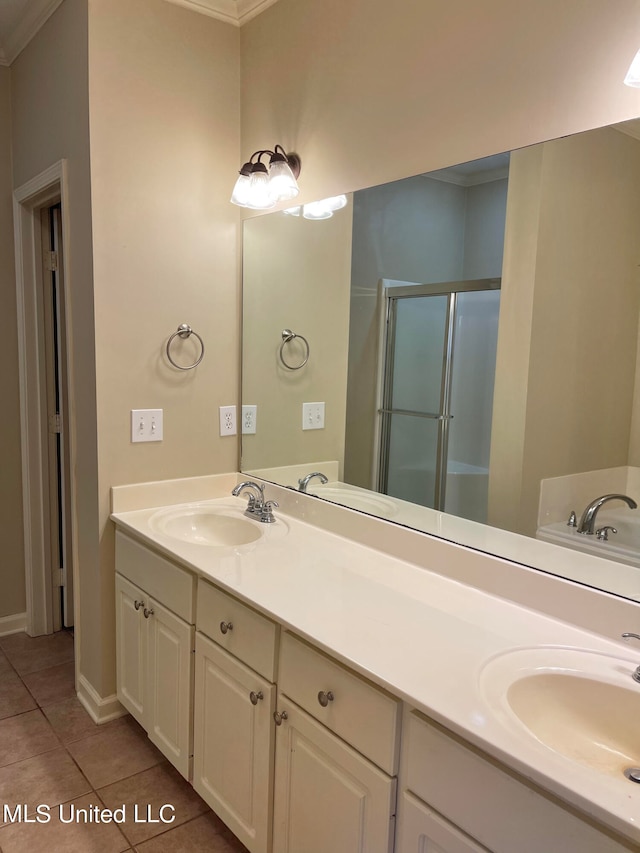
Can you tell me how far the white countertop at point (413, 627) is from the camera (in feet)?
2.97

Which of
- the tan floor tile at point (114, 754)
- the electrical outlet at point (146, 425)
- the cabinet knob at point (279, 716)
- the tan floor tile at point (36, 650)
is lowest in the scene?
the tan floor tile at point (114, 754)

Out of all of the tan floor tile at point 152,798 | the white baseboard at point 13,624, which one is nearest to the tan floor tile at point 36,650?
the white baseboard at point 13,624

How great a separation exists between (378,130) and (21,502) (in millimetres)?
2311

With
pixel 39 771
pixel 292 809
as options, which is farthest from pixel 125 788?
pixel 292 809

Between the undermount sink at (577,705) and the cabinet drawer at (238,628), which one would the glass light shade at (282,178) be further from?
the undermount sink at (577,705)

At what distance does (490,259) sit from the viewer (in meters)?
1.59

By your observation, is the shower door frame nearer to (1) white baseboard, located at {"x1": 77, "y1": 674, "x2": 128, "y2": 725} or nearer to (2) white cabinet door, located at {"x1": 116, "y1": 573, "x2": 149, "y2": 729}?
(2) white cabinet door, located at {"x1": 116, "y1": 573, "x2": 149, "y2": 729}

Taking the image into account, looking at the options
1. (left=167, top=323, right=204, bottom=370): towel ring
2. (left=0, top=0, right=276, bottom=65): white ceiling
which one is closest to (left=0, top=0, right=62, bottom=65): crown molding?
(left=0, top=0, right=276, bottom=65): white ceiling

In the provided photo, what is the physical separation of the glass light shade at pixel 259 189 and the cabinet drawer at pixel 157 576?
1247 mm

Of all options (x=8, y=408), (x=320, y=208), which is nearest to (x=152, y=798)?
(x=8, y=408)

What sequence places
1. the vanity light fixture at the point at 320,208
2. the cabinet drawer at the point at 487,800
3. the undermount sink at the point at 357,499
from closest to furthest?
the cabinet drawer at the point at 487,800 < the undermount sink at the point at 357,499 < the vanity light fixture at the point at 320,208

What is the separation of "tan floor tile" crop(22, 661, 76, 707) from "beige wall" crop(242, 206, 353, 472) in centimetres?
119

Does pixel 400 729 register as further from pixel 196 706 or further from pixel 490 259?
pixel 490 259

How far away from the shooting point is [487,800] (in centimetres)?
99
